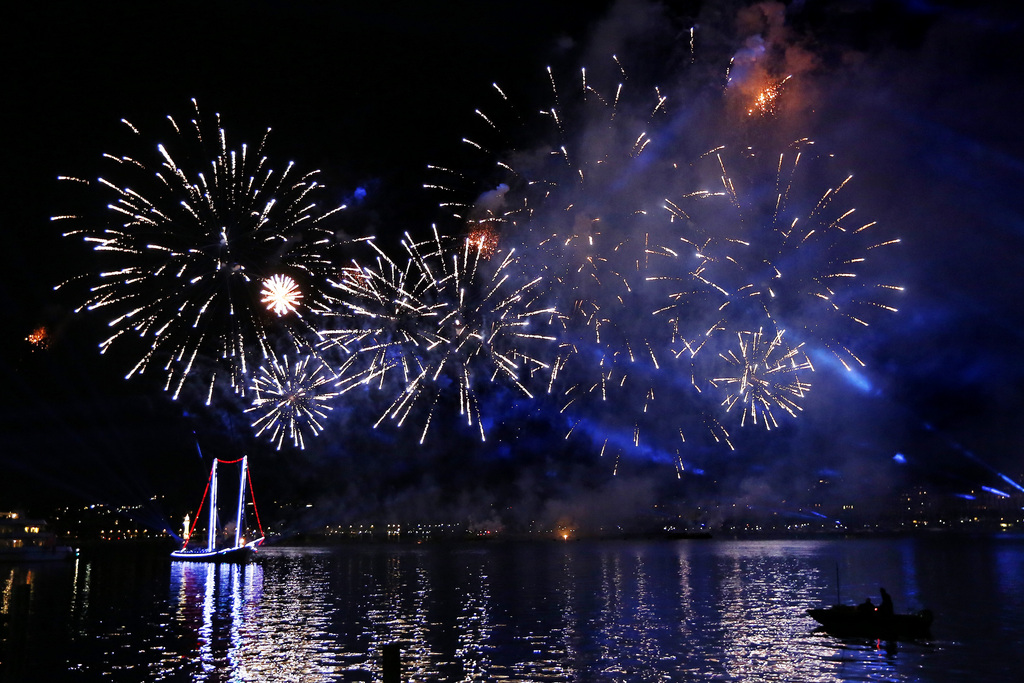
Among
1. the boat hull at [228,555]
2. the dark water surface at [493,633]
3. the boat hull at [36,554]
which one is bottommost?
the boat hull at [228,555]

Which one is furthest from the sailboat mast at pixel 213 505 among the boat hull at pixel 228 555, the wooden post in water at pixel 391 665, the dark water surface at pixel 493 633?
the wooden post in water at pixel 391 665

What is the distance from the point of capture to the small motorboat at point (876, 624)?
33.9 meters

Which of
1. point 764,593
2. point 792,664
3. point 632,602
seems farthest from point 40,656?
point 764,593

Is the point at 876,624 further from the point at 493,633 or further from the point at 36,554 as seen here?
the point at 36,554

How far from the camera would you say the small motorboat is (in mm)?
33938

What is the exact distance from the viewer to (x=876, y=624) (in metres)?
34.3

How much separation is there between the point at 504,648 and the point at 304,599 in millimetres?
28964

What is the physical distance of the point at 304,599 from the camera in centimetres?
5600

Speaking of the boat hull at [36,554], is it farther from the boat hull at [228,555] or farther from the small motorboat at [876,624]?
the small motorboat at [876,624]

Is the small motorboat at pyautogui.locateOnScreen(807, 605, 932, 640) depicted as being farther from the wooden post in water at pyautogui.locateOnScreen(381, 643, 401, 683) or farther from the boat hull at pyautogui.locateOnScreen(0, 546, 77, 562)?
the boat hull at pyautogui.locateOnScreen(0, 546, 77, 562)

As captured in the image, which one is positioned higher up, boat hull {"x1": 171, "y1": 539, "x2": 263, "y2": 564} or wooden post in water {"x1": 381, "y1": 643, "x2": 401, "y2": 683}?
wooden post in water {"x1": 381, "y1": 643, "x2": 401, "y2": 683}

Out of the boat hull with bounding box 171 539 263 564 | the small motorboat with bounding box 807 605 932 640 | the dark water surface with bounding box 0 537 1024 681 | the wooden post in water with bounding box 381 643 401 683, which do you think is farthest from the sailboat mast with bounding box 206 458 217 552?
the wooden post in water with bounding box 381 643 401 683

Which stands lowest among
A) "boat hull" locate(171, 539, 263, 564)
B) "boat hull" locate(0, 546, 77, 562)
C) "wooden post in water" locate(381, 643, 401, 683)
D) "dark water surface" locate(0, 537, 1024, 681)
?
"boat hull" locate(171, 539, 263, 564)

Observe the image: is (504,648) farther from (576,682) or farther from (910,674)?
(910,674)
